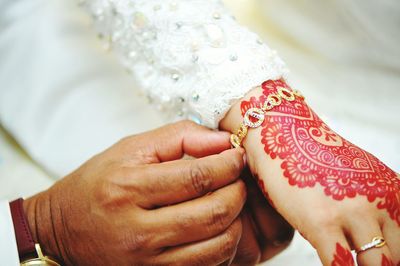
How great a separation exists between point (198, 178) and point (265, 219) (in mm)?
227

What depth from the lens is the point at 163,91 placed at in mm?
1098

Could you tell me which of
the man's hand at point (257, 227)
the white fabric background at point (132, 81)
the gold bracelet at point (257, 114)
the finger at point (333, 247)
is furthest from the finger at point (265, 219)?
the white fabric background at point (132, 81)

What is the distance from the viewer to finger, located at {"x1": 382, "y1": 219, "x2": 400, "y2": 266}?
736 mm

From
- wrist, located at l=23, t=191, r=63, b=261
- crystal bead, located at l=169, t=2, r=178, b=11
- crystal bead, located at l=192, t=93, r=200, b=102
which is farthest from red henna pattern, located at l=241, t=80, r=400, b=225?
wrist, located at l=23, t=191, r=63, b=261

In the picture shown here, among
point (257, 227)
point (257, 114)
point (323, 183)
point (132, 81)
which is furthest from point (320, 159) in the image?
point (132, 81)

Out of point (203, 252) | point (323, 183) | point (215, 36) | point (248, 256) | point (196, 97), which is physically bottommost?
point (248, 256)

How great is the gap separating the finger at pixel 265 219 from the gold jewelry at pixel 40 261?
1.45 ft

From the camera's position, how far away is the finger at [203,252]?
844 mm

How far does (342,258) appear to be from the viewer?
719mm

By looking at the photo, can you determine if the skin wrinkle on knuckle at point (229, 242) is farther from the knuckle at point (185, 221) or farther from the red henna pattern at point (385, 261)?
the red henna pattern at point (385, 261)

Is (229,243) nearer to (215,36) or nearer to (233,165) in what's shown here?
(233,165)

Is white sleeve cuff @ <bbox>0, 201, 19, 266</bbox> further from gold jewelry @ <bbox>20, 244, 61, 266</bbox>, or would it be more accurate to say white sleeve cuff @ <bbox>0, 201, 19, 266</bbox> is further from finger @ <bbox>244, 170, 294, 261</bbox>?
finger @ <bbox>244, 170, 294, 261</bbox>

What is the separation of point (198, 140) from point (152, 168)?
13cm

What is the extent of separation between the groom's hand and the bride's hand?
0.07 meters
